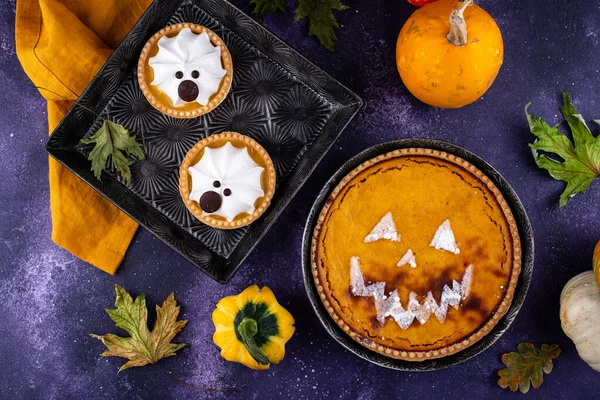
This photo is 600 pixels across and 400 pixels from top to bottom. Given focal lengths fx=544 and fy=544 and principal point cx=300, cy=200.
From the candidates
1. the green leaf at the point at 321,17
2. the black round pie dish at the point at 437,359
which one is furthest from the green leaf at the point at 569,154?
the green leaf at the point at 321,17

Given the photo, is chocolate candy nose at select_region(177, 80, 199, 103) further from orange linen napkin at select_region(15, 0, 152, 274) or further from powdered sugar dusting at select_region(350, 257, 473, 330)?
powdered sugar dusting at select_region(350, 257, 473, 330)

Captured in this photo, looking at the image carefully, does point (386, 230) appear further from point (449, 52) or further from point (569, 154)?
point (569, 154)

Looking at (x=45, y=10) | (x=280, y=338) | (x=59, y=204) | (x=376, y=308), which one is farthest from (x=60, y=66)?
(x=376, y=308)

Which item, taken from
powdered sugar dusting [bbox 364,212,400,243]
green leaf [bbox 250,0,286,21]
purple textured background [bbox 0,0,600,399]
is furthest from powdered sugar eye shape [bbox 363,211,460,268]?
green leaf [bbox 250,0,286,21]

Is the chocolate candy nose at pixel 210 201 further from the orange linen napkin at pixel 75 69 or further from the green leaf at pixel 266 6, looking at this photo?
the green leaf at pixel 266 6

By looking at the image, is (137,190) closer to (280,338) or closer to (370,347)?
(280,338)
